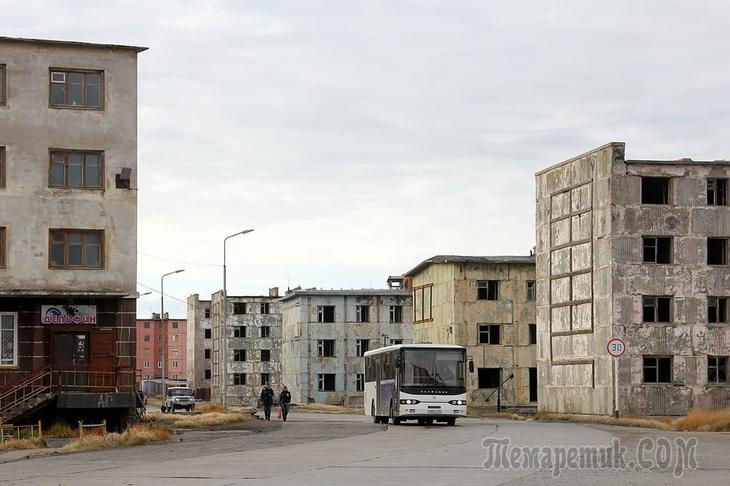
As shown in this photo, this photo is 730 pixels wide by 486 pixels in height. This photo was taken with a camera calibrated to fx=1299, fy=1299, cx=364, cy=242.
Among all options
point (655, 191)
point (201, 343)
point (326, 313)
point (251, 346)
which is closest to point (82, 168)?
point (655, 191)

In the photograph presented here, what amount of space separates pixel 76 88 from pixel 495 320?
41934 millimetres

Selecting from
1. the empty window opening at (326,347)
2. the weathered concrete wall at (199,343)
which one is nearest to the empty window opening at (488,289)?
the empty window opening at (326,347)

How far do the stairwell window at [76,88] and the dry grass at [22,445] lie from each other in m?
17.0

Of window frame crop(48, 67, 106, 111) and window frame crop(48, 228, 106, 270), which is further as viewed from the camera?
window frame crop(48, 67, 106, 111)

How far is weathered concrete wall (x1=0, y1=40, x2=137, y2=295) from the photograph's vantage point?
46438mm

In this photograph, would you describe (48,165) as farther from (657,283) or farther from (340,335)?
(340,335)

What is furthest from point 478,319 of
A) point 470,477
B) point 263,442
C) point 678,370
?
point 470,477

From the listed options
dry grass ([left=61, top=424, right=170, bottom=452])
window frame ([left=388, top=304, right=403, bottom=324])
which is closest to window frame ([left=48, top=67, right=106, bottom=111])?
dry grass ([left=61, top=424, right=170, bottom=452])

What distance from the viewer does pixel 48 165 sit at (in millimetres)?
47094

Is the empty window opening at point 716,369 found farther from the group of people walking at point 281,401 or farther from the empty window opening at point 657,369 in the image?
the group of people walking at point 281,401

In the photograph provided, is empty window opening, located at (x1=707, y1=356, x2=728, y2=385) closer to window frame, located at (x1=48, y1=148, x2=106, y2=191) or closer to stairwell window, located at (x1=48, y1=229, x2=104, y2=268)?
stairwell window, located at (x1=48, y1=229, x2=104, y2=268)

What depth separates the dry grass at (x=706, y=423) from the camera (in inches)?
1529

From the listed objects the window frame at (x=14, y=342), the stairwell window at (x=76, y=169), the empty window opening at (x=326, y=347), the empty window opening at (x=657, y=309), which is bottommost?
the empty window opening at (x=326, y=347)

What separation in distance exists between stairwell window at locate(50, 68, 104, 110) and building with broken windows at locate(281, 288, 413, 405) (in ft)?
198
